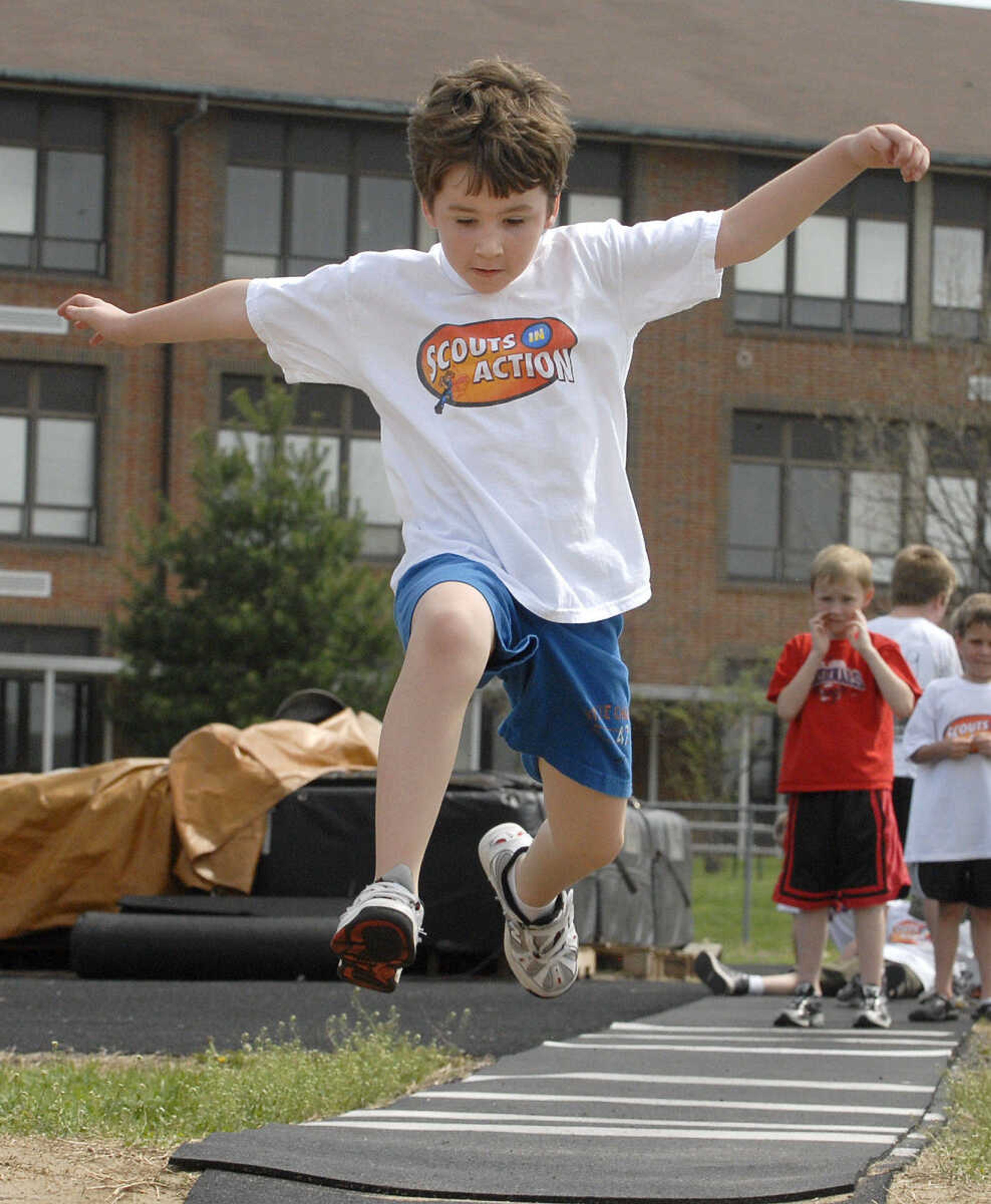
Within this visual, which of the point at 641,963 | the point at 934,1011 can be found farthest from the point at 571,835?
the point at 641,963

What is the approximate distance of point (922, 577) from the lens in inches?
336

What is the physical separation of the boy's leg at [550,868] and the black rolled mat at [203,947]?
191 inches

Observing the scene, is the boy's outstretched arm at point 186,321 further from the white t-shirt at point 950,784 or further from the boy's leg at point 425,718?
the white t-shirt at point 950,784

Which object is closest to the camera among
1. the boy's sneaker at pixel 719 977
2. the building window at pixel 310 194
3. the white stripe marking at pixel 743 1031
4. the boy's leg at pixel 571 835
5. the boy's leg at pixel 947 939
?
the boy's leg at pixel 571 835

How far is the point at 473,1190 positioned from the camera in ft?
12.3

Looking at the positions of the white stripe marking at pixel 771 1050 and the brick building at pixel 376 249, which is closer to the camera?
the white stripe marking at pixel 771 1050

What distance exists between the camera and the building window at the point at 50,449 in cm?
2889

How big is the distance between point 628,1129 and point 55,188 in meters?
26.6

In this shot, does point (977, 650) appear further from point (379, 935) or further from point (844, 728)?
point (379, 935)

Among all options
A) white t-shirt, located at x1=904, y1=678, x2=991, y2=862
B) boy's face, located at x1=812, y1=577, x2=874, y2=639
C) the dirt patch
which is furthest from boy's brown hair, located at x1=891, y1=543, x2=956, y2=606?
the dirt patch

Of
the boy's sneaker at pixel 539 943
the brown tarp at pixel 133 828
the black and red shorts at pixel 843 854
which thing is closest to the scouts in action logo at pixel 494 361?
the boy's sneaker at pixel 539 943

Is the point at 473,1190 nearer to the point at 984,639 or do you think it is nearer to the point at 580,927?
the point at 984,639

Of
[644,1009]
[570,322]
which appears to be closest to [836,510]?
[644,1009]

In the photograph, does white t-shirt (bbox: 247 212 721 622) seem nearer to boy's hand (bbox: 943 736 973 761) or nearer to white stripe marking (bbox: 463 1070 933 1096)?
white stripe marking (bbox: 463 1070 933 1096)
